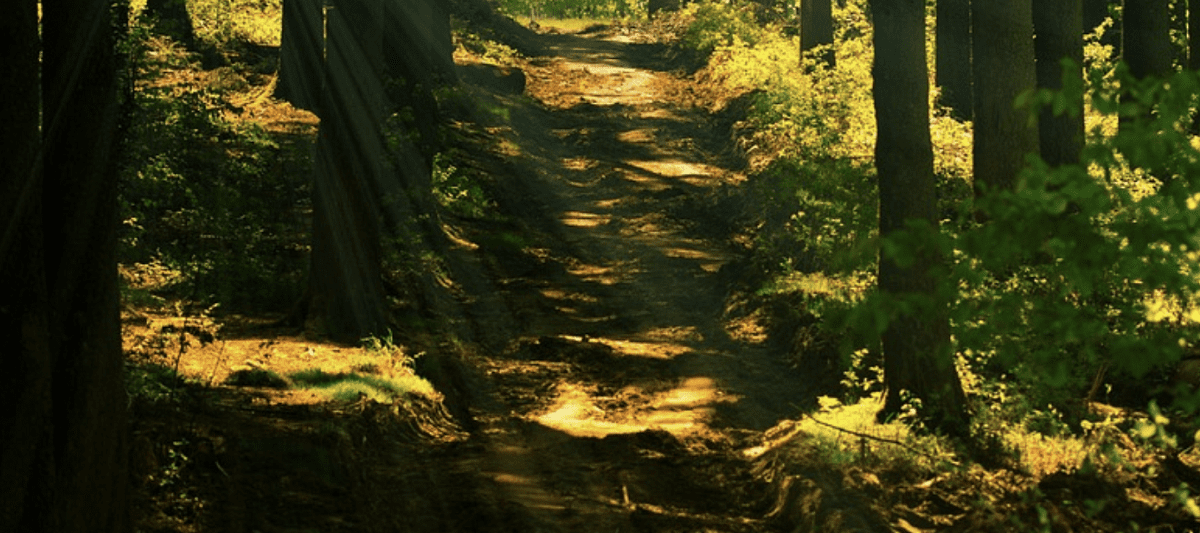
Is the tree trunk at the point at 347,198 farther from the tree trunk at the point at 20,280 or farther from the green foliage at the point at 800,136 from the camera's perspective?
the tree trunk at the point at 20,280

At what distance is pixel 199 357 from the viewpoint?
11.3 metres

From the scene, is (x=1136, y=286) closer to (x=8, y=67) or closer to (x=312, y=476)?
(x=312, y=476)

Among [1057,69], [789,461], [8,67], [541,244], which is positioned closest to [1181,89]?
[8,67]

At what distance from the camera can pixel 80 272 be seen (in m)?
6.13

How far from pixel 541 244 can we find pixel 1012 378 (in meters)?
8.28

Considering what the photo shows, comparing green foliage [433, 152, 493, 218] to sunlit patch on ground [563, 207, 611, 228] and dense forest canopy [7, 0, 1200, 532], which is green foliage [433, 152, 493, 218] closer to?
dense forest canopy [7, 0, 1200, 532]

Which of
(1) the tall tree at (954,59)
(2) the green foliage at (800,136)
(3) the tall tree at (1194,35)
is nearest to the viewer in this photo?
(2) the green foliage at (800,136)

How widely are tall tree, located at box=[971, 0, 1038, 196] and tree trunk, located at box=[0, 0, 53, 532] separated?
11.5 metres

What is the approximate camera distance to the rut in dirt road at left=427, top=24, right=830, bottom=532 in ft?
32.3

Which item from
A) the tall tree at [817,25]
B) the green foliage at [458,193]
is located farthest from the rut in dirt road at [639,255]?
the tall tree at [817,25]

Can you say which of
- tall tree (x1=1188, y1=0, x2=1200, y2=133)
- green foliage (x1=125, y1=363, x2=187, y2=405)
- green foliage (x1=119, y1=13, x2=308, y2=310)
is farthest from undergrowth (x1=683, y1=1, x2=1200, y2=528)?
green foliage (x1=119, y1=13, x2=308, y2=310)

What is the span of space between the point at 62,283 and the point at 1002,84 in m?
11.6

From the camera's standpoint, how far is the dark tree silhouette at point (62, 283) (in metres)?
5.61

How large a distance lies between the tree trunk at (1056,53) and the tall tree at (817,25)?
11.0 meters
